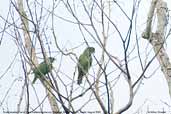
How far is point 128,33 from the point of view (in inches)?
105

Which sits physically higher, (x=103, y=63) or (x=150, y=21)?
(x=150, y=21)

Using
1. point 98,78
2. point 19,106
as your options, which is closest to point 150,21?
point 98,78

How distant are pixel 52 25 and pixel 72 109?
0.69 meters

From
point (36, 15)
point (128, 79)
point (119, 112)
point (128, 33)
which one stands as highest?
point (36, 15)

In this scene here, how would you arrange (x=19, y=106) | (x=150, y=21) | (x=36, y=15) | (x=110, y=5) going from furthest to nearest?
(x=110, y=5) < (x=150, y=21) < (x=19, y=106) < (x=36, y=15)

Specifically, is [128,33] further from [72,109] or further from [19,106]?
[19,106]

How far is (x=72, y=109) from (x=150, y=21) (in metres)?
1.27

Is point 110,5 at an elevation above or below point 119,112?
above

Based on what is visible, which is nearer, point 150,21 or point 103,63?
point 103,63

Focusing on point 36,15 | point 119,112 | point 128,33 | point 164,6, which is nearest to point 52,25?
point 36,15

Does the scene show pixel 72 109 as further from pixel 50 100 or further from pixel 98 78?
pixel 50 100

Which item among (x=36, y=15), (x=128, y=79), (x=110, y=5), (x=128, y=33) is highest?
(x=110, y=5)

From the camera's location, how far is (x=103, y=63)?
9.75ft

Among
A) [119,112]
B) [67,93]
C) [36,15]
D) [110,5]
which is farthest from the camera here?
[110,5]
